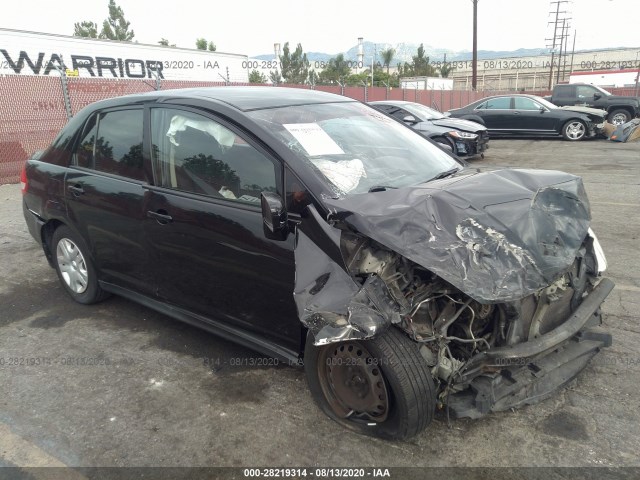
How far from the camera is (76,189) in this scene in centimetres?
391

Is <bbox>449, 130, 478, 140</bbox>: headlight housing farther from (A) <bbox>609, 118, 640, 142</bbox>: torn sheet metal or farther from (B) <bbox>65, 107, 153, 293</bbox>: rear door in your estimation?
(B) <bbox>65, 107, 153, 293</bbox>: rear door

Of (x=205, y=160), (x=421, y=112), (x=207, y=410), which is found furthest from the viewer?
(x=421, y=112)

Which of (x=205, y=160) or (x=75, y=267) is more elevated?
(x=205, y=160)

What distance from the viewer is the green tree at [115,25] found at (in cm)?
4928

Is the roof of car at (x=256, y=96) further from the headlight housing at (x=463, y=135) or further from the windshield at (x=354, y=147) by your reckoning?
the headlight housing at (x=463, y=135)

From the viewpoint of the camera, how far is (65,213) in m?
4.07

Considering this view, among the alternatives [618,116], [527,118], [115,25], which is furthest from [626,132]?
[115,25]

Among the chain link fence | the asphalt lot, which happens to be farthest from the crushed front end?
the chain link fence

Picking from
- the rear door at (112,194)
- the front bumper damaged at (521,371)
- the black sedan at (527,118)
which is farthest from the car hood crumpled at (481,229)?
the black sedan at (527,118)

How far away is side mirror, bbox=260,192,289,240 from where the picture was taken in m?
2.56

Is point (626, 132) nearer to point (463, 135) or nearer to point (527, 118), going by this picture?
point (527, 118)

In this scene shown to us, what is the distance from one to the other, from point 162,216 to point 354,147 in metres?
1.30

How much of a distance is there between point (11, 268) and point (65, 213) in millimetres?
1693

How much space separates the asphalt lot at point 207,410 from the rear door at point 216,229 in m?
0.40
